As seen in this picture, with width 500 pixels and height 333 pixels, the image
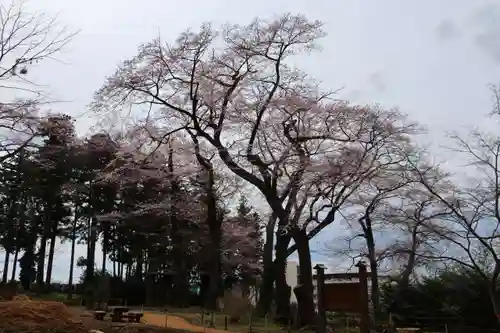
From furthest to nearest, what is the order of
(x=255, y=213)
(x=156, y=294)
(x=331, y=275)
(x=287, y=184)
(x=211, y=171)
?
1. (x=255, y=213)
2. (x=156, y=294)
3. (x=211, y=171)
4. (x=287, y=184)
5. (x=331, y=275)

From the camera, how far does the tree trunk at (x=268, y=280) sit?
23.3 metres

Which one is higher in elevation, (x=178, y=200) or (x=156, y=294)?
A: (x=178, y=200)

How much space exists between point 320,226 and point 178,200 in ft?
46.8

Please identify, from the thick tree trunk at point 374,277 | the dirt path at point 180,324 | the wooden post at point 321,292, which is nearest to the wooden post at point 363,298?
the wooden post at point 321,292

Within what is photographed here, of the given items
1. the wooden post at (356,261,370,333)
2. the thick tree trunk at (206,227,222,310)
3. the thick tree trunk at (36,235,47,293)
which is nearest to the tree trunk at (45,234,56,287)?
A: the thick tree trunk at (36,235,47,293)

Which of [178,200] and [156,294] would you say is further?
[156,294]

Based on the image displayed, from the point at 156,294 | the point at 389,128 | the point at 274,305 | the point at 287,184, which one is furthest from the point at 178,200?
the point at 389,128

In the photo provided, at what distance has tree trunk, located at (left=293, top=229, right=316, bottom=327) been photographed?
18611mm

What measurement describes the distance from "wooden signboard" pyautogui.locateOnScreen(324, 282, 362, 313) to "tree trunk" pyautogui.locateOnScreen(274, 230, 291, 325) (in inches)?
324

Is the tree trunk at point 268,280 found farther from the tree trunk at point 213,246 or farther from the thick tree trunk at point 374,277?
the thick tree trunk at point 374,277

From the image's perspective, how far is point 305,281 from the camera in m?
18.7

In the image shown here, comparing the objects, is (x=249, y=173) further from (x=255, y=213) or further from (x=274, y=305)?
(x=255, y=213)

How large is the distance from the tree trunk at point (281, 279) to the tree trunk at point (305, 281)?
116 inches

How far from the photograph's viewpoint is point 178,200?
31750 mm
